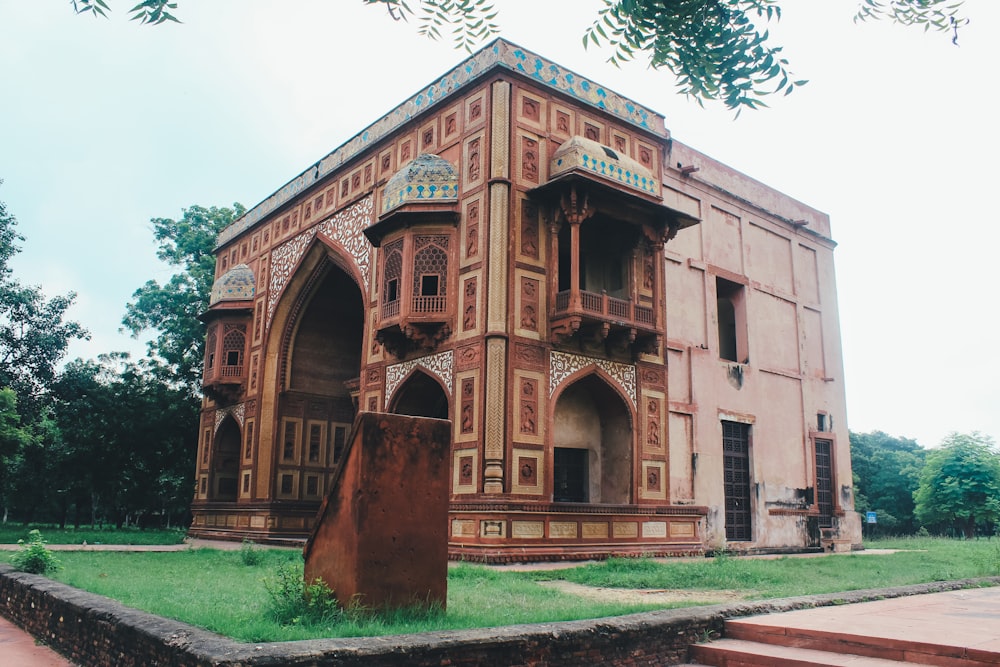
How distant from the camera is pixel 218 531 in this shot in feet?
70.6

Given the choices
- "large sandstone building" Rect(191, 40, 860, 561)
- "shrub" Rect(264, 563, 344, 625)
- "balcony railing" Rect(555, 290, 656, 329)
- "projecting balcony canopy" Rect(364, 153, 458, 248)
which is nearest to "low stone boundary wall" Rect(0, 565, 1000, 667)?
"shrub" Rect(264, 563, 344, 625)

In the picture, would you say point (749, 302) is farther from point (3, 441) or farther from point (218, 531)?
point (3, 441)

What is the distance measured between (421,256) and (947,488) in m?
30.1

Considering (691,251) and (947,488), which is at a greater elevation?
(691,251)

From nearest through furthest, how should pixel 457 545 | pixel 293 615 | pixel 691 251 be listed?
pixel 293 615, pixel 457 545, pixel 691 251

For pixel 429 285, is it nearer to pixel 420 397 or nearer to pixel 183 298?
pixel 420 397

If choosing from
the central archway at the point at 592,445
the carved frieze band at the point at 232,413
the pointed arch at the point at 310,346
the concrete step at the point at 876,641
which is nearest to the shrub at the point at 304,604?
the concrete step at the point at 876,641

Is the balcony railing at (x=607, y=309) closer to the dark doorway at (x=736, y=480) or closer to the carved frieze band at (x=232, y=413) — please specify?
the dark doorway at (x=736, y=480)

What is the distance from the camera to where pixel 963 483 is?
3500 cm

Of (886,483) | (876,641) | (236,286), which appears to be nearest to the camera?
(876,641)

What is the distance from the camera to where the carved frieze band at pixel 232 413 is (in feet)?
72.2

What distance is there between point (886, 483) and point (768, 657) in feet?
147

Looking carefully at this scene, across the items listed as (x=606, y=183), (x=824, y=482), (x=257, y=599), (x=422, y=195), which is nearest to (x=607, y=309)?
(x=606, y=183)

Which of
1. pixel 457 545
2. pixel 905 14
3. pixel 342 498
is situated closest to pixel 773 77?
pixel 905 14
